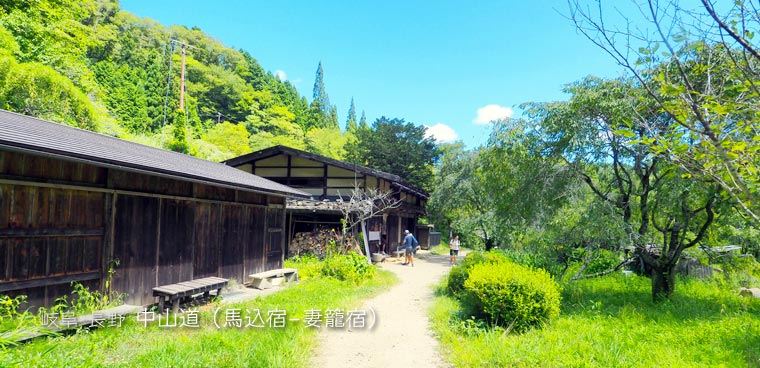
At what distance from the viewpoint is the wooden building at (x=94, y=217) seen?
4.90 metres

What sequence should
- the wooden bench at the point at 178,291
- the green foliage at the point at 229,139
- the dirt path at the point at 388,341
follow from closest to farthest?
the dirt path at the point at 388,341, the wooden bench at the point at 178,291, the green foliage at the point at 229,139

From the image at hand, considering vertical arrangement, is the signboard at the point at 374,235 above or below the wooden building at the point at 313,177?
below

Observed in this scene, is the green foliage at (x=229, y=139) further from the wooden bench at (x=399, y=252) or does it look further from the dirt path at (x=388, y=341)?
the dirt path at (x=388, y=341)

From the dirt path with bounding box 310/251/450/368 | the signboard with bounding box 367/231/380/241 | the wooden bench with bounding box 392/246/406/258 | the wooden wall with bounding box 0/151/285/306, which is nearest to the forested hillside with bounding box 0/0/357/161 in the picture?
the wooden wall with bounding box 0/151/285/306

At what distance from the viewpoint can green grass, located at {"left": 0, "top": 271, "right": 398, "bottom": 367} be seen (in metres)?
3.87

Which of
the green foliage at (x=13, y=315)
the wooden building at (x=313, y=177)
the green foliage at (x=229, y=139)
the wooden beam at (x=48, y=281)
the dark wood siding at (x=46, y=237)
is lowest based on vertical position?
the green foliage at (x=13, y=315)

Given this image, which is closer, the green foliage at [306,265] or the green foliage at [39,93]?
the green foliage at [306,265]

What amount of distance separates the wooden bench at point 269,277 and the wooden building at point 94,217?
0.94 meters

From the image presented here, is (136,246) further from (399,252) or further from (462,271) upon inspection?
(399,252)

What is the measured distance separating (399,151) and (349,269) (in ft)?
63.9

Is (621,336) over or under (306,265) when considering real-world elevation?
over

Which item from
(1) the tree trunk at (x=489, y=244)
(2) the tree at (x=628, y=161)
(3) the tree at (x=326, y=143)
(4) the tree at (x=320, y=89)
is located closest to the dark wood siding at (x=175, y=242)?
(2) the tree at (x=628, y=161)

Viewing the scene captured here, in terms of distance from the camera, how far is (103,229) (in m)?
6.04

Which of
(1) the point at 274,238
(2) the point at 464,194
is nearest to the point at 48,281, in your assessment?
(1) the point at 274,238
